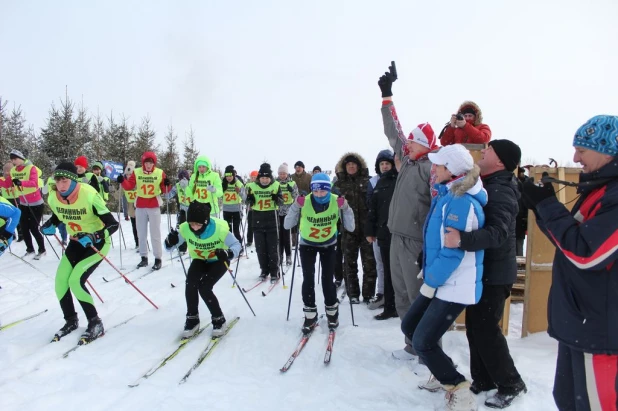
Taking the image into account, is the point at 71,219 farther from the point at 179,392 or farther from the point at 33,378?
the point at 179,392

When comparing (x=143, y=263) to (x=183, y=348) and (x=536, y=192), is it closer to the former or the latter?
(x=183, y=348)

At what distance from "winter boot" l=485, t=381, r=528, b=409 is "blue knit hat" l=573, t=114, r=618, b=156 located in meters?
2.03

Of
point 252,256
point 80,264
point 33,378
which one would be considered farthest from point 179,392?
point 252,256

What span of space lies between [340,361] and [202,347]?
5.36 feet

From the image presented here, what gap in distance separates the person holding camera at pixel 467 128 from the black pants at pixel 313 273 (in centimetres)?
204

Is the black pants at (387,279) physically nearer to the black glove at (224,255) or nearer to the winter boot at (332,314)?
the winter boot at (332,314)

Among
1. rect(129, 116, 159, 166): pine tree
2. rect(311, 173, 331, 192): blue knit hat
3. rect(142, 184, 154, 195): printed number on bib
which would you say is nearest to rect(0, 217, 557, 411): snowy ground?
rect(311, 173, 331, 192): blue knit hat

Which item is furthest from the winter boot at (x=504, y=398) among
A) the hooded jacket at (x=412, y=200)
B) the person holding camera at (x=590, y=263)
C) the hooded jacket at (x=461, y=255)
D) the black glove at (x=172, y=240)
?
the black glove at (x=172, y=240)

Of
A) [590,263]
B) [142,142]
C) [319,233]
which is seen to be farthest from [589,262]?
[142,142]

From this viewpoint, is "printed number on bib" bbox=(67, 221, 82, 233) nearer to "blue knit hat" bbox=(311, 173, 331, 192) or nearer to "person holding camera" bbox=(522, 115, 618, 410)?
"blue knit hat" bbox=(311, 173, 331, 192)

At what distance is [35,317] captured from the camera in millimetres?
5703

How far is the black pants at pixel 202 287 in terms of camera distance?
4.95m

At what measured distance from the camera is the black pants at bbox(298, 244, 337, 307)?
16.6 ft

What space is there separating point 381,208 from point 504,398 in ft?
8.70
